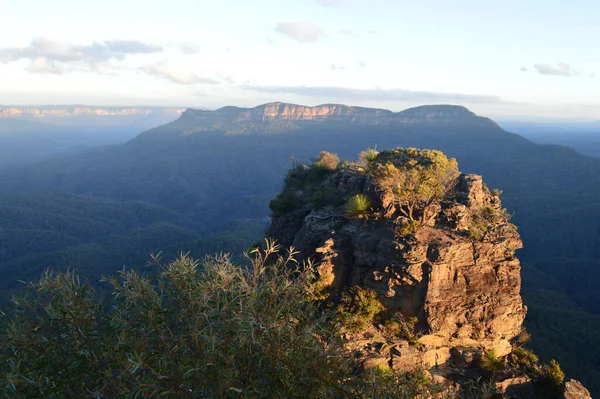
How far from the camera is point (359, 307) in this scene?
52.7ft

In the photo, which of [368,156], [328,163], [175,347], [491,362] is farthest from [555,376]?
[328,163]

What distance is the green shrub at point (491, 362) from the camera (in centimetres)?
1572

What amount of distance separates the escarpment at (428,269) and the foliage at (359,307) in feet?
0.61

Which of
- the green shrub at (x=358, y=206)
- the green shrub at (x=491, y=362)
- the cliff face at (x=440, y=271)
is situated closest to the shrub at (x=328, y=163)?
the green shrub at (x=358, y=206)

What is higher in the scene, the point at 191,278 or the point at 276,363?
the point at 191,278

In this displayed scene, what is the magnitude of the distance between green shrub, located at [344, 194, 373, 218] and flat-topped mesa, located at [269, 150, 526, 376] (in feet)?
0.38

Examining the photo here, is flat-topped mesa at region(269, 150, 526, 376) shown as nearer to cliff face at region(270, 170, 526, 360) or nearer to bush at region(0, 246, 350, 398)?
cliff face at region(270, 170, 526, 360)

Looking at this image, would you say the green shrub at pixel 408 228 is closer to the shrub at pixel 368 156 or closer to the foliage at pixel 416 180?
the foliage at pixel 416 180

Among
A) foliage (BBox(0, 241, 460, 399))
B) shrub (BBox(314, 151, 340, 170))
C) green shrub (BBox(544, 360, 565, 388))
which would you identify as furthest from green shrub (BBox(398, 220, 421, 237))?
shrub (BBox(314, 151, 340, 170))

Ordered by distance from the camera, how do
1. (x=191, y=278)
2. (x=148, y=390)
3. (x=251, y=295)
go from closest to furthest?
(x=148, y=390) < (x=251, y=295) < (x=191, y=278)

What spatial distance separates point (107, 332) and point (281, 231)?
51.9ft

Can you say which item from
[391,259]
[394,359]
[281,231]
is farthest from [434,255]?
[281,231]

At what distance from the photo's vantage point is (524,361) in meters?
17.2

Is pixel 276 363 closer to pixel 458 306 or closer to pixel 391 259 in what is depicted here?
pixel 391 259
